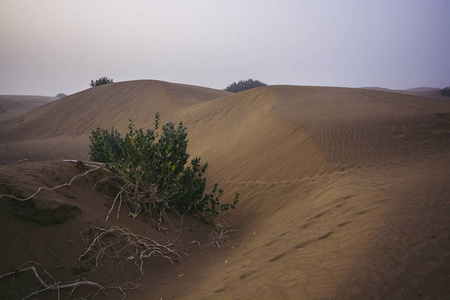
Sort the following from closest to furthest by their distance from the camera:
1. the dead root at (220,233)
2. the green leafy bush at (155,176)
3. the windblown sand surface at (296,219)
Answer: the windblown sand surface at (296,219), the green leafy bush at (155,176), the dead root at (220,233)

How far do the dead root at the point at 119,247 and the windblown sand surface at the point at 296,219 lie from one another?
109 mm

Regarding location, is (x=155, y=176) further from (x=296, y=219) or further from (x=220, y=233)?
(x=296, y=219)

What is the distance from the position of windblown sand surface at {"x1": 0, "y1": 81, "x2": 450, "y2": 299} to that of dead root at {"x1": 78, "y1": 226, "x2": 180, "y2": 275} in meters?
0.11

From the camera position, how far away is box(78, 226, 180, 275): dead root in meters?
3.45

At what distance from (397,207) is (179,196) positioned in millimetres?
3499

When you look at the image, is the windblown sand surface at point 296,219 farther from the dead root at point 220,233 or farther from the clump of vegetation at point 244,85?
the clump of vegetation at point 244,85

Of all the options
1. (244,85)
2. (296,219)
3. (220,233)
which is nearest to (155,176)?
(220,233)

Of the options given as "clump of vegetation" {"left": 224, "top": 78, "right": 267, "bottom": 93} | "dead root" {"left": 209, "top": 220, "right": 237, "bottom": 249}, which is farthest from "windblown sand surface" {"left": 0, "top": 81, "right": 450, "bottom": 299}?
"clump of vegetation" {"left": 224, "top": 78, "right": 267, "bottom": 93}

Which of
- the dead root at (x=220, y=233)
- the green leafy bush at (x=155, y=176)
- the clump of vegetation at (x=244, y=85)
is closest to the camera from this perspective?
the green leafy bush at (x=155, y=176)

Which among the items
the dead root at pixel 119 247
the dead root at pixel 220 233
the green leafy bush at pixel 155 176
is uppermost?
the green leafy bush at pixel 155 176

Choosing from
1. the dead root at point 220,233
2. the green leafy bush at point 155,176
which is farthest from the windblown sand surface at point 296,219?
the green leafy bush at point 155,176

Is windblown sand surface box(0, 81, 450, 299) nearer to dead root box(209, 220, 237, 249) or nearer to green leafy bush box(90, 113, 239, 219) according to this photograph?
dead root box(209, 220, 237, 249)

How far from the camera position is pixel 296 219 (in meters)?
4.66

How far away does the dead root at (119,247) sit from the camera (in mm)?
3453
